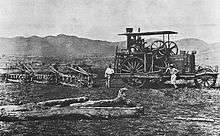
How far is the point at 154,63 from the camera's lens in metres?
16.5

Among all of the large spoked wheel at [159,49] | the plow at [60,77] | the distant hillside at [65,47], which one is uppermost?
the distant hillside at [65,47]

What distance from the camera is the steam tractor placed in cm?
1522

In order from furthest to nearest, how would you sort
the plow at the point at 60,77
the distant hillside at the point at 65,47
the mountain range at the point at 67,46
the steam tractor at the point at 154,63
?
the distant hillside at the point at 65,47 → the mountain range at the point at 67,46 → the plow at the point at 60,77 → the steam tractor at the point at 154,63

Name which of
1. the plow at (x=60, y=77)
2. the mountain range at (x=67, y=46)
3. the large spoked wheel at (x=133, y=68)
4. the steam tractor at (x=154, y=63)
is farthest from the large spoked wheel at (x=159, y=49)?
the mountain range at (x=67, y=46)

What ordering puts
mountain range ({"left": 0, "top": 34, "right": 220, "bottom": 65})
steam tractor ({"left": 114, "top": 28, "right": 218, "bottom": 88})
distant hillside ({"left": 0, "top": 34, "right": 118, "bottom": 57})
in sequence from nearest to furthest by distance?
steam tractor ({"left": 114, "top": 28, "right": 218, "bottom": 88}), mountain range ({"left": 0, "top": 34, "right": 220, "bottom": 65}), distant hillside ({"left": 0, "top": 34, "right": 118, "bottom": 57})

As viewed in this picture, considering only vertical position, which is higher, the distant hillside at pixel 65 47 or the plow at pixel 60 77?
the distant hillside at pixel 65 47

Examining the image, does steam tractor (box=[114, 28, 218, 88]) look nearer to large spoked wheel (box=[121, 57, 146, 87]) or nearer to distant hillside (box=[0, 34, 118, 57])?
large spoked wheel (box=[121, 57, 146, 87])

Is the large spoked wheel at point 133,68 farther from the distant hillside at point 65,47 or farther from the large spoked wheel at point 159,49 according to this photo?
the distant hillside at point 65,47

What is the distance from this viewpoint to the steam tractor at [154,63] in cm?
1522

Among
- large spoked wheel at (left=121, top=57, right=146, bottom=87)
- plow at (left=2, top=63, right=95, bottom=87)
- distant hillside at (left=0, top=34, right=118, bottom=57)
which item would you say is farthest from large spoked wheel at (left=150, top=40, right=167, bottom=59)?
distant hillside at (left=0, top=34, right=118, bottom=57)

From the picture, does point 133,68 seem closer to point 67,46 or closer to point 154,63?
point 154,63

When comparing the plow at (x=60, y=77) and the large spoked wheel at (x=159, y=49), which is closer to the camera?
the large spoked wheel at (x=159, y=49)

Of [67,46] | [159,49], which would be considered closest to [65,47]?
[67,46]

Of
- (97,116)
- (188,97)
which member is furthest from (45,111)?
(188,97)
